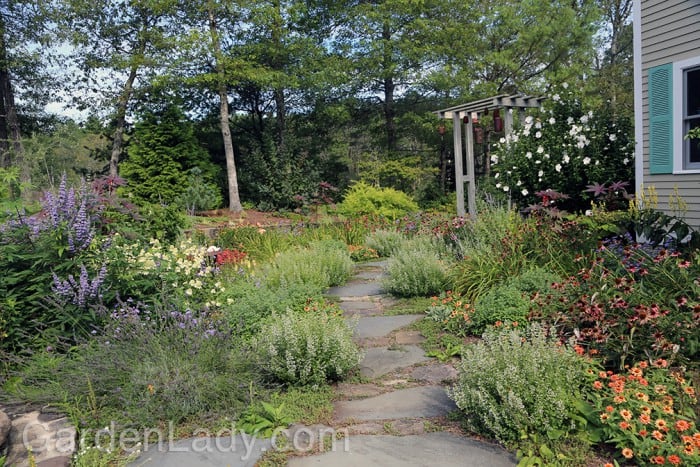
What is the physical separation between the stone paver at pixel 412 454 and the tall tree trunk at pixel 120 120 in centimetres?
1245

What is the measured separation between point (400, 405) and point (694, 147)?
5660mm

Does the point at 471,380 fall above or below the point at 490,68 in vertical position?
below

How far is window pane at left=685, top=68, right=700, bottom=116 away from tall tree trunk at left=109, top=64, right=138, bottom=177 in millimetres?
11526

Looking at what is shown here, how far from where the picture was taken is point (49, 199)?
12.5 ft

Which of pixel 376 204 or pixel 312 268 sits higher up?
pixel 376 204

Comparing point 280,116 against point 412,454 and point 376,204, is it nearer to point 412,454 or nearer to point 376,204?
point 376,204

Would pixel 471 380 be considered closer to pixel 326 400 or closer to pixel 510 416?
pixel 510 416

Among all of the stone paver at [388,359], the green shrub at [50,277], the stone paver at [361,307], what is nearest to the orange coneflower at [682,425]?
the stone paver at [388,359]

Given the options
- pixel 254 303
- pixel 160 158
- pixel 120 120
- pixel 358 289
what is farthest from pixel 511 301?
pixel 120 120

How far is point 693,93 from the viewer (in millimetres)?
6770

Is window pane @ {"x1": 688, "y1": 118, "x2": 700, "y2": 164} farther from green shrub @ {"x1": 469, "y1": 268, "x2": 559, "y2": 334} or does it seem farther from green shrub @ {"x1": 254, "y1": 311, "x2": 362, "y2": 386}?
green shrub @ {"x1": 254, "y1": 311, "x2": 362, "y2": 386}

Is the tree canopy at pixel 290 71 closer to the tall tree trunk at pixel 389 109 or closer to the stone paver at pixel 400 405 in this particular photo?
the tall tree trunk at pixel 389 109

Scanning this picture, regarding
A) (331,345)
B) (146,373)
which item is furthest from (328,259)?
(146,373)

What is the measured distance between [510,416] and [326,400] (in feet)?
3.35
